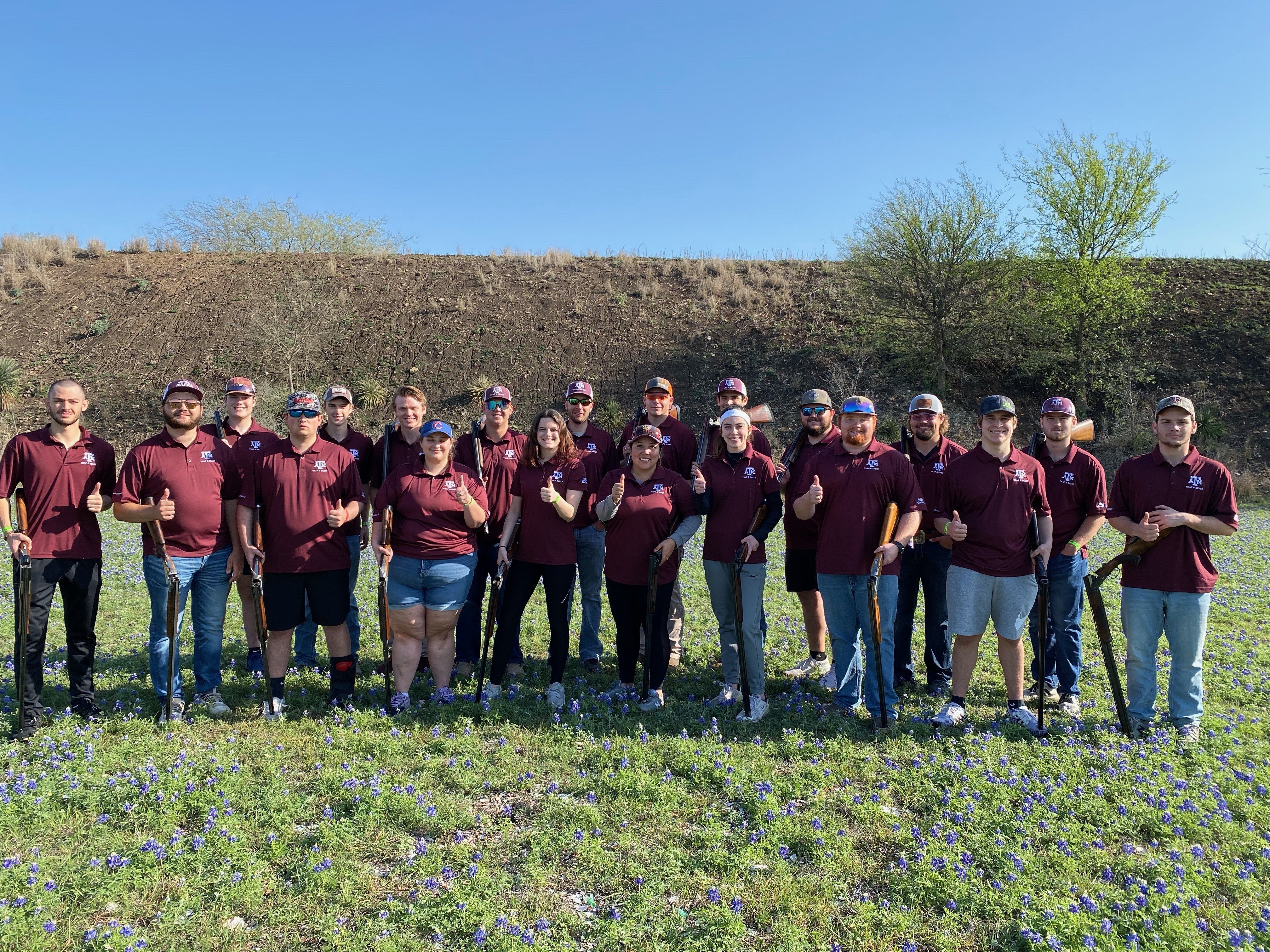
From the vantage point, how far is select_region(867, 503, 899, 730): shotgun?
202 inches

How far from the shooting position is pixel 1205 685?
20.0 feet

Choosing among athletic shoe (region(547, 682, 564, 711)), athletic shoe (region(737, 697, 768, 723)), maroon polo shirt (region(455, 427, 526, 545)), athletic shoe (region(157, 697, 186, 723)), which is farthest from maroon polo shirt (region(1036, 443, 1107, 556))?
athletic shoe (region(157, 697, 186, 723))

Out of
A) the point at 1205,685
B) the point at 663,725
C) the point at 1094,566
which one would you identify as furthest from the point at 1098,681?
the point at 1094,566

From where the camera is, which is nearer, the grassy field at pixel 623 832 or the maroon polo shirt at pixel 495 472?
the grassy field at pixel 623 832

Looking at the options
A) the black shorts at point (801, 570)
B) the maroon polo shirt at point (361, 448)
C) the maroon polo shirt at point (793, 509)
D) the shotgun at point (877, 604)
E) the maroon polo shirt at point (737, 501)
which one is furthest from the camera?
the maroon polo shirt at point (361, 448)

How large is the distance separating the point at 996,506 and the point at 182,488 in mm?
5934

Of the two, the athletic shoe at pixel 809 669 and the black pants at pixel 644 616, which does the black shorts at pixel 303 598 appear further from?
the athletic shoe at pixel 809 669

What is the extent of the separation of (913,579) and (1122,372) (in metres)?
25.3

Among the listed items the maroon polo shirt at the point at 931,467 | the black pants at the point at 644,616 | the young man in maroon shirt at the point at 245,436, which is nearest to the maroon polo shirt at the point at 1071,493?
the maroon polo shirt at the point at 931,467

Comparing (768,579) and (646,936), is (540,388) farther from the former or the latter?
(646,936)

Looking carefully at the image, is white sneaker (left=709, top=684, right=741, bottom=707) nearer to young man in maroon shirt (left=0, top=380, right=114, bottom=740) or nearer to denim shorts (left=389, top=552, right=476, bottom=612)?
denim shorts (left=389, top=552, right=476, bottom=612)

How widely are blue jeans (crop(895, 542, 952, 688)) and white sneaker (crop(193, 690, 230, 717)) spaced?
5.31m

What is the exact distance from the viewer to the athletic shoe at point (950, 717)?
5191mm

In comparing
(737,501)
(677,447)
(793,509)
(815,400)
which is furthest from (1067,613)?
(677,447)
